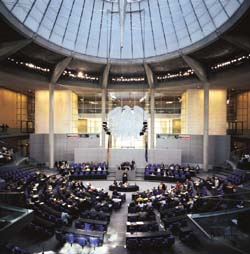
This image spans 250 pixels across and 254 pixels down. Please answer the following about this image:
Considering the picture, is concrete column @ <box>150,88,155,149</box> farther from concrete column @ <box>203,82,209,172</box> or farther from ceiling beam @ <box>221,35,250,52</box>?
ceiling beam @ <box>221,35,250,52</box>

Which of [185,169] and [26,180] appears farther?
[185,169]

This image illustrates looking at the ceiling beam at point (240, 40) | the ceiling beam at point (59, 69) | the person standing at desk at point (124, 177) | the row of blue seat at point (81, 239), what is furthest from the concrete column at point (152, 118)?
the row of blue seat at point (81, 239)

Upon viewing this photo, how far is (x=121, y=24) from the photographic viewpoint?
2027cm

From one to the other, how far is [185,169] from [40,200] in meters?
14.8

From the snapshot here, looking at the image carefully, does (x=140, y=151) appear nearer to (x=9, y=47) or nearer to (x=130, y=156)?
(x=130, y=156)

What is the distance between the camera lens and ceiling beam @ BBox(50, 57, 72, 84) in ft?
81.4

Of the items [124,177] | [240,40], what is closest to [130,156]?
[124,177]

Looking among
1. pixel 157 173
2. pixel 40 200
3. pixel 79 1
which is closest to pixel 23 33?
pixel 79 1

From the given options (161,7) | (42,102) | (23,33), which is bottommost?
(42,102)

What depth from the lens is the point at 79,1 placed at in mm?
21344

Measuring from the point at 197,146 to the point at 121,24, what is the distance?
15.9 meters

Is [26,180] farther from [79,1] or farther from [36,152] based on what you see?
[79,1]

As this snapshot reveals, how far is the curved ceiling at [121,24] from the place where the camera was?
19.2 metres

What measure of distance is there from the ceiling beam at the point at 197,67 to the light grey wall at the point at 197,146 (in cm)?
676
